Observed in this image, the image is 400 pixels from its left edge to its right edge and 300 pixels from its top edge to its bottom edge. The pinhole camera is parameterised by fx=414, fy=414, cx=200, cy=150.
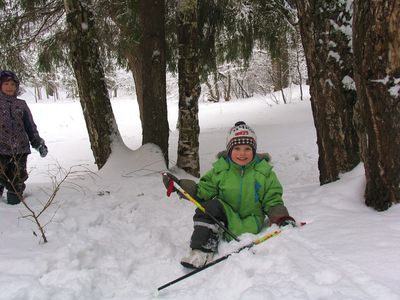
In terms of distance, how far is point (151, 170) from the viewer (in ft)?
18.7

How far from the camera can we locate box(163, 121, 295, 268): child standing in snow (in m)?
3.25

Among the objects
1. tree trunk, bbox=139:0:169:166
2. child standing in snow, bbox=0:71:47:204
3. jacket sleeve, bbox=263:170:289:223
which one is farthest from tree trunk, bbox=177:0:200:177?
jacket sleeve, bbox=263:170:289:223

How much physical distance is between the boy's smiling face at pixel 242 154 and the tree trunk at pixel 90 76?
282 centimetres

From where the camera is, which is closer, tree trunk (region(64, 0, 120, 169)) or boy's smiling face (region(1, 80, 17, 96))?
boy's smiling face (region(1, 80, 17, 96))

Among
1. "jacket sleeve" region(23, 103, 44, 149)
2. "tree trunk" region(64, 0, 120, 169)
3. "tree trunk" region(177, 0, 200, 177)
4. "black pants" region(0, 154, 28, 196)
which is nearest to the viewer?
"black pants" region(0, 154, 28, 196)

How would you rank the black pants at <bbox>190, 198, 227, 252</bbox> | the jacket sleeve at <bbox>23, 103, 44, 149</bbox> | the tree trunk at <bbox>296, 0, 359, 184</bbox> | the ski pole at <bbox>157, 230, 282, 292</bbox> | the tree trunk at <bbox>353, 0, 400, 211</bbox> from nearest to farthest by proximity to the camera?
the ski pole at <bbox>157, 230, 282, 292</bbox> < the tree trunk at <bbox>353, 0, 400, 211</bbox> < the black pants at <bbox>190, 198, 227, 252</bbox> < the tree trunk at <bbox>296, 0, 359, 184</bbox> < the jacket sleeve at <bbox>23, 103, 44, 149</bbox>

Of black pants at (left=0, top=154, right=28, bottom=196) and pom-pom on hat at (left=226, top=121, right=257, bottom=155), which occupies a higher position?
pom-pom on hat at (left=226, top=121, right=257, bottom=155)

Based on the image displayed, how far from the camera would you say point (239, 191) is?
3.40 metres

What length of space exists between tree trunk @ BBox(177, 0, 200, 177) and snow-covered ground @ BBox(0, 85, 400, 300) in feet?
2.65

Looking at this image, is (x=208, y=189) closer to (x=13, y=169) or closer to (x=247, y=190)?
(x=247, y=190)

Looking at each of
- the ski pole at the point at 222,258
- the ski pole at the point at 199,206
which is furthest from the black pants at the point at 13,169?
the ski pole at the point at 222,258

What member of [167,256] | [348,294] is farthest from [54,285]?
[348,294]

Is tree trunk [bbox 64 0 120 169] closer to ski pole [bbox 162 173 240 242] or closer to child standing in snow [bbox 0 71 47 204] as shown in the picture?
child standing in snow [bbox 0 71 47 204]

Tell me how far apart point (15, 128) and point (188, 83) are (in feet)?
7.72
